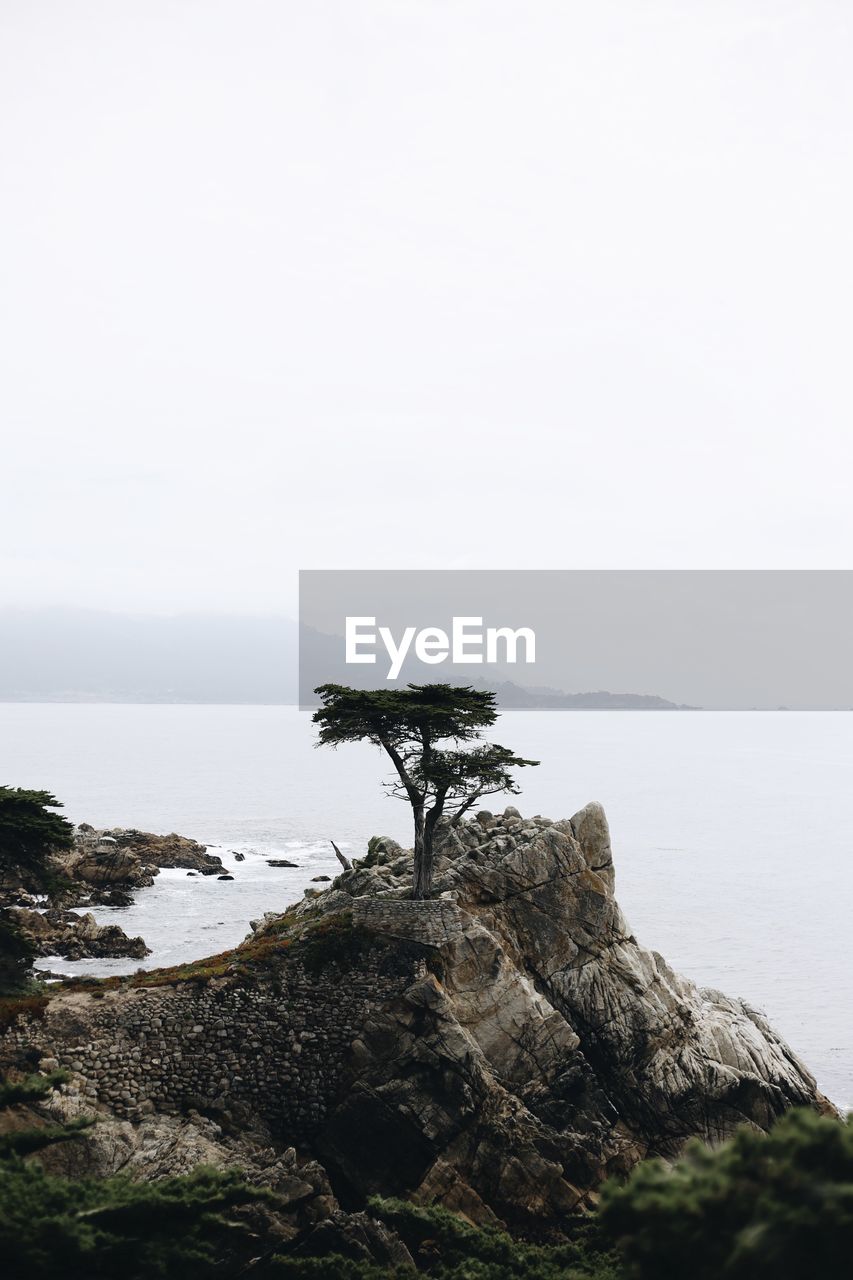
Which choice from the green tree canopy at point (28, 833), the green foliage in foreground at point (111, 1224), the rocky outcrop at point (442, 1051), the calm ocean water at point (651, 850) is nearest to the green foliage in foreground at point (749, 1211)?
the green foliage in foreground at point (111, 1224)

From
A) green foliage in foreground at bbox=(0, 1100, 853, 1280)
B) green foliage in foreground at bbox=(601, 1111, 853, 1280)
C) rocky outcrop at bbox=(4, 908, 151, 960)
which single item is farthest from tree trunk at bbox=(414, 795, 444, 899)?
rocky outcrop at bbox=(4, 908, 151, 960)

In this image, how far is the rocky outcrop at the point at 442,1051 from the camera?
83.0 ft

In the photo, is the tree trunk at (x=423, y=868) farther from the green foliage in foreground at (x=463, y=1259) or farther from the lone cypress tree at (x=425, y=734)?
the green foliage in foreground at (x=463, y=1259)

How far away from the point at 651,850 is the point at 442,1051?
7275cm

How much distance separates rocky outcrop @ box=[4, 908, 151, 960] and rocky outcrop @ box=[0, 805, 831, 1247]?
19.6 m

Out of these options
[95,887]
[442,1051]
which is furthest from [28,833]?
[95,887]

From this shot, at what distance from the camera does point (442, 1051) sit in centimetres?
2700

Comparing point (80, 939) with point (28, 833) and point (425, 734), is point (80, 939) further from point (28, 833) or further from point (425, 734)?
point (425, 734)

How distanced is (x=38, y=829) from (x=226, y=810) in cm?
8651

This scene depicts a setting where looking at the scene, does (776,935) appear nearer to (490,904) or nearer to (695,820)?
(490,904)

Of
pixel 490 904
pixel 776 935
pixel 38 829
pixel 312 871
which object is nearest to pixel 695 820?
pixel 776 935

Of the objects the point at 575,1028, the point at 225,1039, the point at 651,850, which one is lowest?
the point at 651,850

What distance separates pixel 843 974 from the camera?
5591cm

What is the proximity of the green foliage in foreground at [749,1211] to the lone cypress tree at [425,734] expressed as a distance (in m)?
19.9
